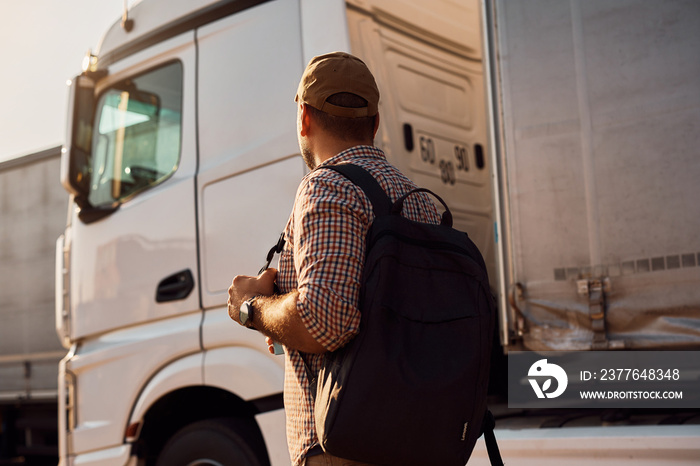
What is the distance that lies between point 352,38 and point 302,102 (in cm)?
155

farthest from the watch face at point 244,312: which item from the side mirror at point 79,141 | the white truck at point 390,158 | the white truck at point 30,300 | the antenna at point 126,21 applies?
the white truck at point 30,300

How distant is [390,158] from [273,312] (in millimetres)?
1767

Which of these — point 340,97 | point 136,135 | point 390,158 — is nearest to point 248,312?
point 340,97

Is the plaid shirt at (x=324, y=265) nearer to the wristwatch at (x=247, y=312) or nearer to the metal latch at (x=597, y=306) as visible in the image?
the wristwatch at (x=247, y=312)

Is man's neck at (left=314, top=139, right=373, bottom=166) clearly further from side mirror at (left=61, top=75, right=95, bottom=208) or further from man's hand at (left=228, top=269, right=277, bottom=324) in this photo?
side mirror at (left=61, top=75, right=95, bottom=208)

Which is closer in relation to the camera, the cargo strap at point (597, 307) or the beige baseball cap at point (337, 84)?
the beige baseball cap at point (337, 84)

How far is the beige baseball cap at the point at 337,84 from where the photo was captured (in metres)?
1.91

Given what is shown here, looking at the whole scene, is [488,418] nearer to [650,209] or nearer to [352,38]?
[650,209]

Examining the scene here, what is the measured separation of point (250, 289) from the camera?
193 centimetres

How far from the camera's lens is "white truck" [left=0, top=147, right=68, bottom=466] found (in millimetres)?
7895

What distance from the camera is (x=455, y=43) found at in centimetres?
405

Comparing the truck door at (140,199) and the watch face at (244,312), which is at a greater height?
the truck door at (140,199)

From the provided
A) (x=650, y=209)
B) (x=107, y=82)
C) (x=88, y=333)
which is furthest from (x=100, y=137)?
(x=650, y=209)

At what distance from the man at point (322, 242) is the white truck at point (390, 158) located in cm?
116
